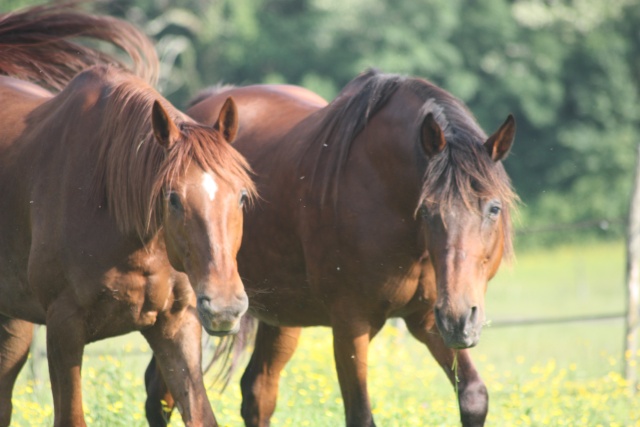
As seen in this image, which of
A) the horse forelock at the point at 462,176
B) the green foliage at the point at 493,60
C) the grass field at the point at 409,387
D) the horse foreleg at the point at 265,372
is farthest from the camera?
the green foliage at the point at 493,60

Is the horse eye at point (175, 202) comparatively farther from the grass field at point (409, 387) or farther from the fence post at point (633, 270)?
the fence post at point (633, 270)

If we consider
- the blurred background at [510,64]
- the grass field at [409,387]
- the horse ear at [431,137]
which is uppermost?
the horse ear at [431,137]

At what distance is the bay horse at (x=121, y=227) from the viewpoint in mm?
4156

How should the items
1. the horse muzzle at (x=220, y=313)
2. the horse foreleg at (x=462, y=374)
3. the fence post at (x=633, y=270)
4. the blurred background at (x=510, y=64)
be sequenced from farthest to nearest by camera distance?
the blurred background at (x=510, y=64)
the fence post at (x=633, y=270)
the horse foreleg at (x=462, y=374)
the horse muzzle at (x=220, y=313)

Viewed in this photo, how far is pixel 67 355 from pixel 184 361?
0.53 m

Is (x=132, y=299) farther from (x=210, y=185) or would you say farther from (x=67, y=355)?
(x=210, y=185)

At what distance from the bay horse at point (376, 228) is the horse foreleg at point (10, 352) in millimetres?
755

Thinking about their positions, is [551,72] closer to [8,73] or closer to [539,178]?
[539,178]

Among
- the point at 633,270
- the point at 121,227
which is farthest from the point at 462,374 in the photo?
the point at 633,270

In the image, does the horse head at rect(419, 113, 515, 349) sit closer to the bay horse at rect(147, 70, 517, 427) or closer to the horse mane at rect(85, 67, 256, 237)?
the bay horse at rect(147, 70, 517, 427)

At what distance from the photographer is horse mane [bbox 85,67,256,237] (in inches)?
166

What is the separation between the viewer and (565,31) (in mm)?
30562

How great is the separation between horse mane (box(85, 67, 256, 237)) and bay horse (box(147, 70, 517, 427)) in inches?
31.2

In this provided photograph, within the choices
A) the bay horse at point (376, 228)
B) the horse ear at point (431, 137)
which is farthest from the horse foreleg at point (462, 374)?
the horse ear at point (431, 137)
